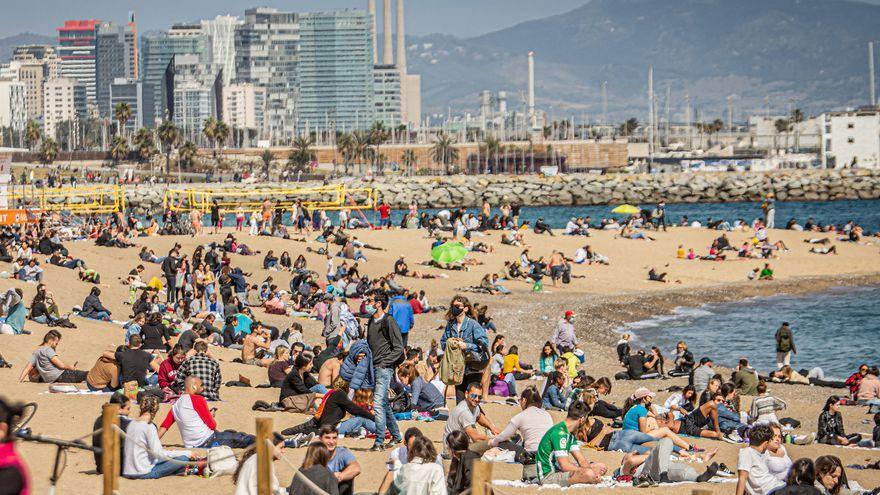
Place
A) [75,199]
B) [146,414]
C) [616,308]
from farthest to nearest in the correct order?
[75,199] → [616,308] → [146,414]

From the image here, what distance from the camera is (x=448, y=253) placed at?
107 ft

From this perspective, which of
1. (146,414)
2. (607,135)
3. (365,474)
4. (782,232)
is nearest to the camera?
(146,414)

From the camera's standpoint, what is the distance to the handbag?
49.3ft

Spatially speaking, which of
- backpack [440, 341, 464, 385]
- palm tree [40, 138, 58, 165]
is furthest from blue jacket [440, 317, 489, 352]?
palm tree [40, 138, 58, 165]

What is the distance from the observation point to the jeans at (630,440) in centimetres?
1330

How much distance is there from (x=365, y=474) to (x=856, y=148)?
110 metres

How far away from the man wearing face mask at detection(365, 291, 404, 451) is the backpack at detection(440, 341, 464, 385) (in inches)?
65.0

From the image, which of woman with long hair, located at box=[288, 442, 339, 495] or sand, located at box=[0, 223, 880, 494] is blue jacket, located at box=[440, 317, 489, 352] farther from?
woman with long hair, located at box=[288, 442, 339, 495]

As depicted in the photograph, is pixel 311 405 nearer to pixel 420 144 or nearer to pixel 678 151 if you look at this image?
pixel 420 144

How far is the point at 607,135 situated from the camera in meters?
193

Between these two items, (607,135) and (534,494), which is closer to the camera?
(534,494)

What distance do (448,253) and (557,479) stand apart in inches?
825

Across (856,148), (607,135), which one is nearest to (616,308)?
(856,148)

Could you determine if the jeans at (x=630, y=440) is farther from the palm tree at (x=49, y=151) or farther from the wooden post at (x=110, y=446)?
the palm tree at (x=49, y=151)
